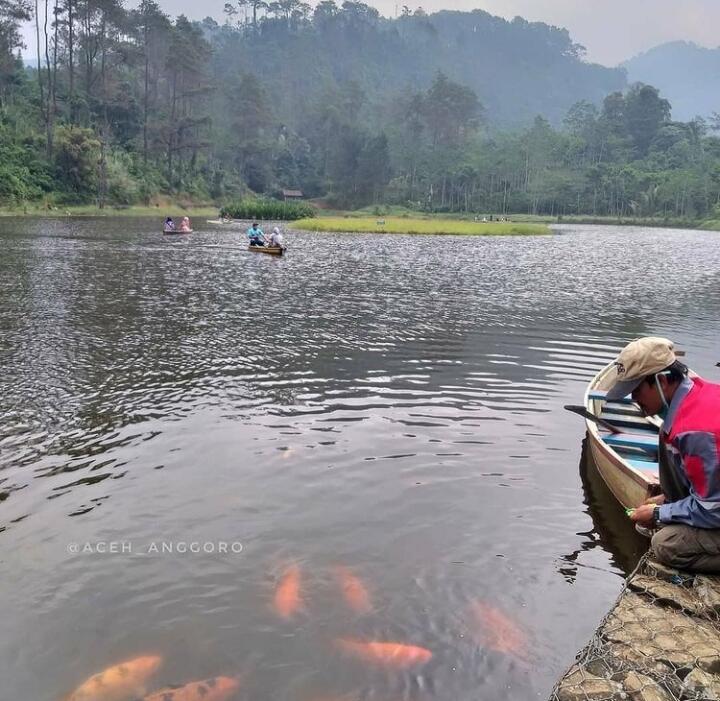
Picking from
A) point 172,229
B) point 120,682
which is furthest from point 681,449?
point 172,229

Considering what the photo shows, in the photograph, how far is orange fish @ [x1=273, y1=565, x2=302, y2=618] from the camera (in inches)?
227

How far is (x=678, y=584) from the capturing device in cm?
533

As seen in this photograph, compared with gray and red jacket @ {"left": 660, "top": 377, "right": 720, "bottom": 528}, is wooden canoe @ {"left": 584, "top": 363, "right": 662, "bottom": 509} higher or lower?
lower

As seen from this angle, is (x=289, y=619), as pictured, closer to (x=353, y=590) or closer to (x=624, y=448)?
(x=353, y=590)

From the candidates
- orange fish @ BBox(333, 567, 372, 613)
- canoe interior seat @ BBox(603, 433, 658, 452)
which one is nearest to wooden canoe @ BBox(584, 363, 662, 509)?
canoe interior seat @ BBox(603, 433, 658, 452)

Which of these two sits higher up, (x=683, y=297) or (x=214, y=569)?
(x=683, y=297)

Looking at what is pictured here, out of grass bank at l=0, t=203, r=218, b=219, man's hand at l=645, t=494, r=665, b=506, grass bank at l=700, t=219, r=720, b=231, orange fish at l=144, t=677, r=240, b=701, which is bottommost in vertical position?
orange fish at l=144, t=677, r=240, b=701

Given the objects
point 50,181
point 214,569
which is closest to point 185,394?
point 214,569

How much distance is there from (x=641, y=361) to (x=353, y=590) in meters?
3.34

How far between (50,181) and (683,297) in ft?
223

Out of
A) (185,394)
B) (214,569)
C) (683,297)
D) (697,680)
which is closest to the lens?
(697,680)

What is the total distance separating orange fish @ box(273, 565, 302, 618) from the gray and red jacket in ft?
11.2

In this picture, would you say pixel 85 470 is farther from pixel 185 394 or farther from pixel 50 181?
pixel 50 181

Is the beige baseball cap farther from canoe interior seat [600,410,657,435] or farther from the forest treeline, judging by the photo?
the forest treeline
